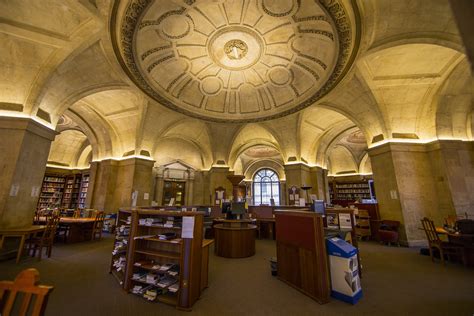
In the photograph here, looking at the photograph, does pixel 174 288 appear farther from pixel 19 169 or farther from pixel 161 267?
pixel 19 169

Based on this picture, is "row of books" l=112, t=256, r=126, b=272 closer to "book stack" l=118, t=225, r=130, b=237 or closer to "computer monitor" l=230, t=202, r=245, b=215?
"book stack" l=118, t=225, r=130, b=237

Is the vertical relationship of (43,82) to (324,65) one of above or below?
below

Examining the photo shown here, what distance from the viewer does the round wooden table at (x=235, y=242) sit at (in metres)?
5.50

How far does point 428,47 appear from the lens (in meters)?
5.80

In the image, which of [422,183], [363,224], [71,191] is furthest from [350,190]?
[71,191]

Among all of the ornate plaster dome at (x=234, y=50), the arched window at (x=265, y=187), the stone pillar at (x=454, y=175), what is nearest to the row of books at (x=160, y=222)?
the ornate plaster dome at (x=234, y=50)

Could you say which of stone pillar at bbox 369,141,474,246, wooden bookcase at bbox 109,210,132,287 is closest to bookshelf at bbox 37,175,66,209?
wooden bookcase at bbox 109,210,132,287

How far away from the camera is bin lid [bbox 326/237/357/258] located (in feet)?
10.3

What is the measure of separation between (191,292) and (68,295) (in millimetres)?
2157

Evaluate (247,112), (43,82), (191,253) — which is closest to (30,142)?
(43,82)

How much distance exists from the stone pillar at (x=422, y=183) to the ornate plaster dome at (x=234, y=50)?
4.16 meters

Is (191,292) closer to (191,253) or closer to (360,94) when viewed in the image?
(191,253)

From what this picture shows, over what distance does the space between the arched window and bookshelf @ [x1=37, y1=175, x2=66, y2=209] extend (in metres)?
16.7

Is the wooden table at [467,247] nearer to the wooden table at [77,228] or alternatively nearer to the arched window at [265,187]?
the wooden table at [77,228]
